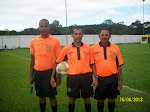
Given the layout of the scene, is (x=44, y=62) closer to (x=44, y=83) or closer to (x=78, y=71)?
(x=44, y=83)

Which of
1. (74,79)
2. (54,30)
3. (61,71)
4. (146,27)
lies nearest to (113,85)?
(74,79)

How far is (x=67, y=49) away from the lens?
3297 millimetres

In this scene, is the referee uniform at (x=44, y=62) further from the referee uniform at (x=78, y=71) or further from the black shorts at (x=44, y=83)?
the referee uniform at (x=78, y=71)

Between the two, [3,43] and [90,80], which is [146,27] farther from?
[90,80]

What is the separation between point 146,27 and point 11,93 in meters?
89.5

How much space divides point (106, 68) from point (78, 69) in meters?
0.60

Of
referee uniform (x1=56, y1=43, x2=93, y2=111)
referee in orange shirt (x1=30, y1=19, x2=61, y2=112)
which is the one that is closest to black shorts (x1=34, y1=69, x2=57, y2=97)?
referee in orange shirt (x1=30, y1=19, x2=61, y2=112)

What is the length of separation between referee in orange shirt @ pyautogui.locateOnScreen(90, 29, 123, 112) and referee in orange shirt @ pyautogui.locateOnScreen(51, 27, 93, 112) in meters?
0.17

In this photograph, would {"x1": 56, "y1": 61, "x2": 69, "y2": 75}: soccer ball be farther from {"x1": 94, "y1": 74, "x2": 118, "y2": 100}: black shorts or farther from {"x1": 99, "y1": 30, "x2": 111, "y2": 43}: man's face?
{"x1": 99, "y1": 30, "x2": 111, "y2": 43}: man's face

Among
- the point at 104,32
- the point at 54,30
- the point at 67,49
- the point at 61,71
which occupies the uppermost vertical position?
the point at 54,30

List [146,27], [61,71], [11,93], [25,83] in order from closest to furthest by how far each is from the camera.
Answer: [61,71]
[11,93]
[25,83]
[146,27]

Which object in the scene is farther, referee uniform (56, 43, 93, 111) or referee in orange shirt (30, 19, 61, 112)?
referee in orange shirt (30, 19, 61, 112)

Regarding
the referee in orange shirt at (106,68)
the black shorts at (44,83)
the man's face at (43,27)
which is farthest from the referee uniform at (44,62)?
the referee in orange shirt at (106,68)

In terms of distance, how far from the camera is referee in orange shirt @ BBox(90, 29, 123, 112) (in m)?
Result: 3.35
